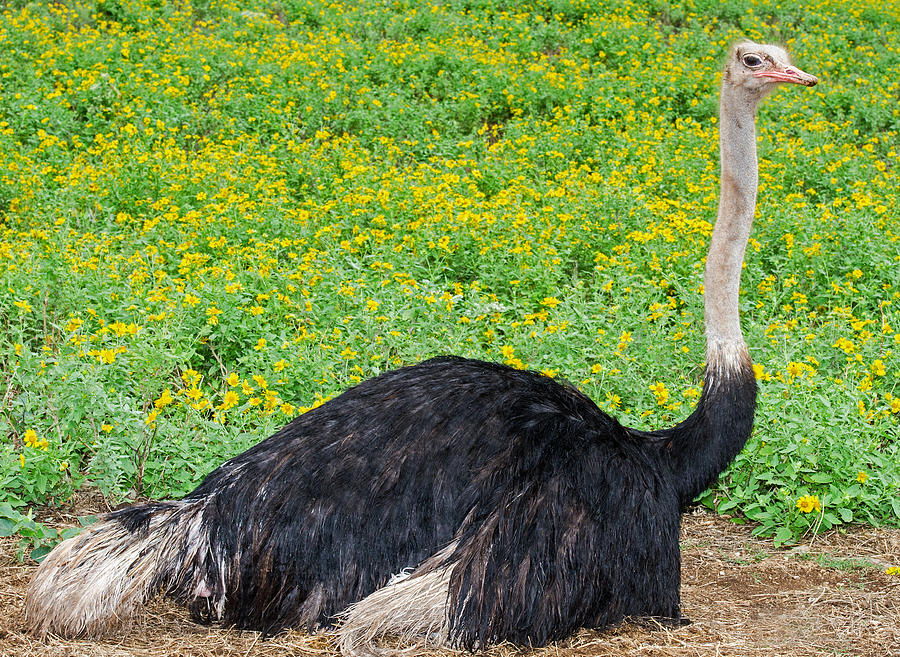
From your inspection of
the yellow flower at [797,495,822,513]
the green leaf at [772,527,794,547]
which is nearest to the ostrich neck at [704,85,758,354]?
the yellow flower at [797,495,822,513]

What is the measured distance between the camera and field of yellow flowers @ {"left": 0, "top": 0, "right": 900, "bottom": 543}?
4.57 meters

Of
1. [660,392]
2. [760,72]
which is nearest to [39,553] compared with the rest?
[660,392]

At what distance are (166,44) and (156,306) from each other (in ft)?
21.5

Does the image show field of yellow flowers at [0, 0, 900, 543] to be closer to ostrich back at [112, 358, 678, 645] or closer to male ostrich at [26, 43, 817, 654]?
male ostrich at [26, 43, 817, 654]

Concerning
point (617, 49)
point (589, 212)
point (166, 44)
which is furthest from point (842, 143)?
point (166, 44)

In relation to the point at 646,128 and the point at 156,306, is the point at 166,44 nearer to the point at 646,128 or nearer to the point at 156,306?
the point at 646,128

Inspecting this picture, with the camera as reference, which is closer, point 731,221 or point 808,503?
point 731,221

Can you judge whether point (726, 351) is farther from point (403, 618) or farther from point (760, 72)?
point (403, 618)

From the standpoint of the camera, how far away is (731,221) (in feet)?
12.7

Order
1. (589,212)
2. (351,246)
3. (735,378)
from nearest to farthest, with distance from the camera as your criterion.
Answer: (735,378) → (351,246) → (589,212)

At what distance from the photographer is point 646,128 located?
977cm

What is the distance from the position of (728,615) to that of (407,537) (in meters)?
1.26

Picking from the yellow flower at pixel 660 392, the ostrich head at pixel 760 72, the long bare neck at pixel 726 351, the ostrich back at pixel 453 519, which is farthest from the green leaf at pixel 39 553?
the ostrich head at pixel 760 72

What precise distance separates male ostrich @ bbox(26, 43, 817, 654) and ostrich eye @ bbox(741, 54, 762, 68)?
59.9 inches
